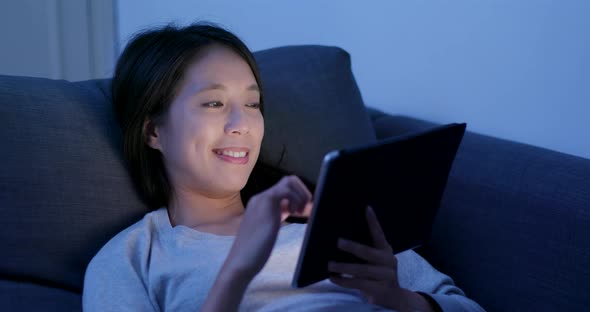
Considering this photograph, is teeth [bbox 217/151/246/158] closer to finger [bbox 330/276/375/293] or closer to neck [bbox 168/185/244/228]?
neck [bbox 168/185/244/228]

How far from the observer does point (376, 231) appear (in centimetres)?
82

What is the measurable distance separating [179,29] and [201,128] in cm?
27

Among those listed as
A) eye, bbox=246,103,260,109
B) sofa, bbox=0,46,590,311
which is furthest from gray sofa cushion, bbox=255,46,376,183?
sofa, bbox=0,46,590,311

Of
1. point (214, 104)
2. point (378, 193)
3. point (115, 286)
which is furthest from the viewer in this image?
point (214, 104)

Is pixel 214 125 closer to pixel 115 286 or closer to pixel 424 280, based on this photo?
pixel 115 286

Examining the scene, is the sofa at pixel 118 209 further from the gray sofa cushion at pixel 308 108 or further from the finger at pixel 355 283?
the finger at pixel 355 283

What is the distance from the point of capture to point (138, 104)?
1.15 meters

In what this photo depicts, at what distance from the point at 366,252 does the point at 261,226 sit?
148mm

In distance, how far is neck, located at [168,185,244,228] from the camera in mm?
1164

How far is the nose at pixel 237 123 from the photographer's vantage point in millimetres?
1069

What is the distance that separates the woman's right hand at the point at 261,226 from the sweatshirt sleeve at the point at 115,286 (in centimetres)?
25

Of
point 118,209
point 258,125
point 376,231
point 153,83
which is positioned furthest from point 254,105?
point 376,231

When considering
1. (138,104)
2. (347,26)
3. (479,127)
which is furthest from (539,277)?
(347,26)

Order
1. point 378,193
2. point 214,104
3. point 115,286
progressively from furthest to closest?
point 214,104, point 115,286, point 378,193
